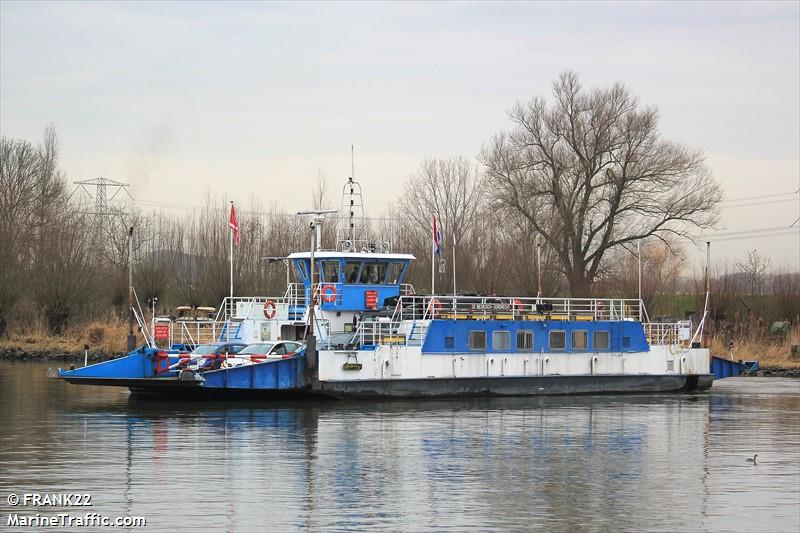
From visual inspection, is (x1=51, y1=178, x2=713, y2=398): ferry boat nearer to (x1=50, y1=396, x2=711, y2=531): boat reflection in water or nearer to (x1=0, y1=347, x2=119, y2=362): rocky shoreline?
(x1=50, y1=396, x2=711, y2=531): boat reflection in water

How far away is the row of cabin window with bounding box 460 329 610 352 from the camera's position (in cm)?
4219

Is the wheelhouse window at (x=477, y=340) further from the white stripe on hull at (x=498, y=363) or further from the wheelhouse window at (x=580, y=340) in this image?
the wheelhouse window at (x=580, y=340)

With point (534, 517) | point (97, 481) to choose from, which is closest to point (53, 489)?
point (97, 481)

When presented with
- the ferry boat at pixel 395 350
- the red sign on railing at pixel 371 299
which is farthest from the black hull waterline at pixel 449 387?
the red sign on railing at pixel 371 299

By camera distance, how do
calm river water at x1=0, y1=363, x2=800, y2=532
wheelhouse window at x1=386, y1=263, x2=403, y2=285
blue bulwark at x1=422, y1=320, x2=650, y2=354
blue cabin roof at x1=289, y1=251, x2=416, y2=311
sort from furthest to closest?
wheelhouse window at x1=386, y1=263, x2=403, y2=285
blue cabin roof at x1=289, y1=251, x2=416, y2=311
blue bulwark at x1=422, y1=320, x2=650, y2=354
calm river water at x1=0, y1=363, x2=800, y2=532

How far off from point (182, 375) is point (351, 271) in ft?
27.8

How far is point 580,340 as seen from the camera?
44344mm

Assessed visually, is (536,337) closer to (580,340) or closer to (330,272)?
(580,340)

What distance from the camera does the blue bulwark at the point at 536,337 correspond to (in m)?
41.5

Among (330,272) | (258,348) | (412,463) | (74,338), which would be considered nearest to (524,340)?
(330,272)

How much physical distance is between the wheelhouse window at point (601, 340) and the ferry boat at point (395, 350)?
4cm

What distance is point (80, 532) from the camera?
64.0 ft

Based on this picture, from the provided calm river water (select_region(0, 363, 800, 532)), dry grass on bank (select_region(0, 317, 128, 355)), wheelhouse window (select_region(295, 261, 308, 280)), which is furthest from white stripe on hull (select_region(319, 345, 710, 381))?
dry grass on bank (select_region(0, 317, 128, 355))

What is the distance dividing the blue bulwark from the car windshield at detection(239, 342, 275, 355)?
5.21m
